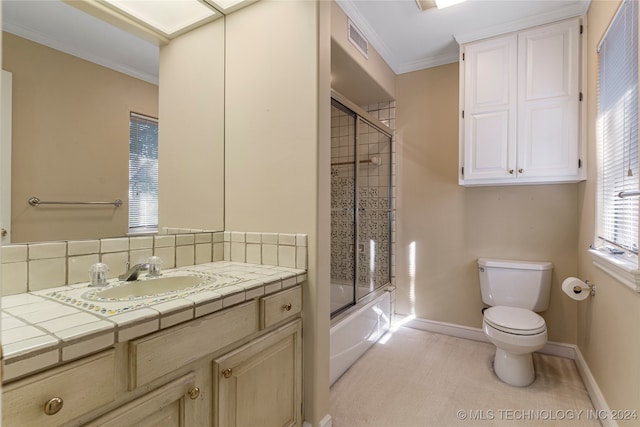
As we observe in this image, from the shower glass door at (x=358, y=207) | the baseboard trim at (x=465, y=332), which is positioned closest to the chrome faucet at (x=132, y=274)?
the shower glass door at (x=358, y=207)

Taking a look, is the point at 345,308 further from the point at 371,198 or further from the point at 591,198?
the point at 591,198

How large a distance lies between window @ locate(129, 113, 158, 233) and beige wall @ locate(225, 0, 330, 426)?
0.36 metres

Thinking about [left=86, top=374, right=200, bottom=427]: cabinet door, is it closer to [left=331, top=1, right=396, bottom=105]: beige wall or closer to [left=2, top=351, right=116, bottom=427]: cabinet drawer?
[left=2, top=351, right=116, bottom=427]: cabinet drawer

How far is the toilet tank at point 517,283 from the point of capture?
243cm

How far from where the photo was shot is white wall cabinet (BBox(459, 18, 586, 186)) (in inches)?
87.0

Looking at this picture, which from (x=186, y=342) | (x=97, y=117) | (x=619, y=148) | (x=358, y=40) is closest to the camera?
(x=186, y=342)

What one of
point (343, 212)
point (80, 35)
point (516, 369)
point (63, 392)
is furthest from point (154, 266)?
point (516, 369)

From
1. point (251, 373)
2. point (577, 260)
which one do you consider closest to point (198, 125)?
point (251, 373)

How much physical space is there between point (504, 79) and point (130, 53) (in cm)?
239

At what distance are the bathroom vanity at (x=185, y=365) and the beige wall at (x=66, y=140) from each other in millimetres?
284

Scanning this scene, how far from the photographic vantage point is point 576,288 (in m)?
2.09

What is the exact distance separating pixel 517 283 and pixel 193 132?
96.1 inches

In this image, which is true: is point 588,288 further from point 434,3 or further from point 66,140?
point 66,140

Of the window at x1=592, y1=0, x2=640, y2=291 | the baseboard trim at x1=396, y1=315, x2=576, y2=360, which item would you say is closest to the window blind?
the window at x1=592, y1=0, x2=640, y2=291
